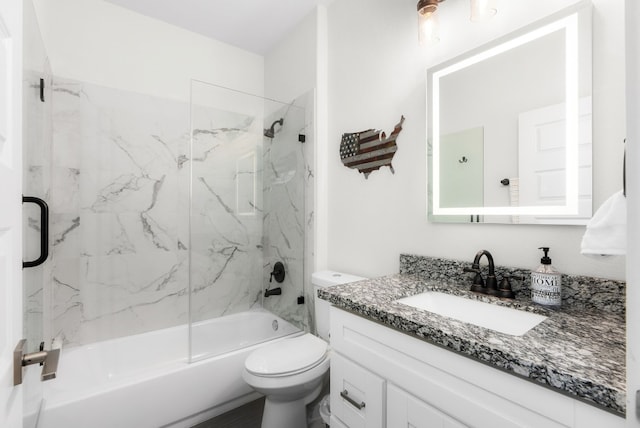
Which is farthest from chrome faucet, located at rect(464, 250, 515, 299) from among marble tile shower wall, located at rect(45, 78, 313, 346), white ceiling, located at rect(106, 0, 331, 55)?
white ceiling, located at rect(106, 0, 331, 55)

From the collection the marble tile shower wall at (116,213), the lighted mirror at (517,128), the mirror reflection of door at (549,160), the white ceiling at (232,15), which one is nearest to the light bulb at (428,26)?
the lighted mirror at (517,128)

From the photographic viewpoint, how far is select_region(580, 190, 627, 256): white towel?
0.67 metres

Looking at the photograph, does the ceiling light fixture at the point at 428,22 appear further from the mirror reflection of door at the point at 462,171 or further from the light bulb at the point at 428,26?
the mirror reflection of door at the point at 462,171

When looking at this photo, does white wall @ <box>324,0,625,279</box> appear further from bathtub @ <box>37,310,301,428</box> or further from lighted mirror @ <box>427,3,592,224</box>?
bathtub @ <box>37,310,301,428</box>

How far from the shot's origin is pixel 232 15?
7.27 feet

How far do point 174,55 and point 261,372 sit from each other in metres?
2.32

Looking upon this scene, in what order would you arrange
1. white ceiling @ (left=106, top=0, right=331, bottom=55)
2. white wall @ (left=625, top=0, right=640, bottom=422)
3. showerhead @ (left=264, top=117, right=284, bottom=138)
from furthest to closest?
1. showerhead @ (left=264, top=117, right=284, bottom=138)
2. white ceiling @ (left=106, top=0, right=331, bottom=55)
3. white wall @ (left=625, top=0, right=640, bottom=422)

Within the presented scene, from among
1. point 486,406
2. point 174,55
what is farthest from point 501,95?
point 174,55

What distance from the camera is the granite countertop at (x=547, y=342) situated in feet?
1.95

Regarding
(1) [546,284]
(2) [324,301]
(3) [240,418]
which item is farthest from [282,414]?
(1) [546,284]

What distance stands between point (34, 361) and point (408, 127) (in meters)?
1.63

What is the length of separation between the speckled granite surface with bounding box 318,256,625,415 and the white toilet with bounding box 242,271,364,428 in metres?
0.55

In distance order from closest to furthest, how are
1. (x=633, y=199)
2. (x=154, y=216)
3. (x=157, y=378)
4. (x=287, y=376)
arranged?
(x=633, y=199), (x=287, y=376), (x=157, y=378), (x=154, y=216)

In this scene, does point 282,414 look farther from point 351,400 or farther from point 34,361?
point 34,361
